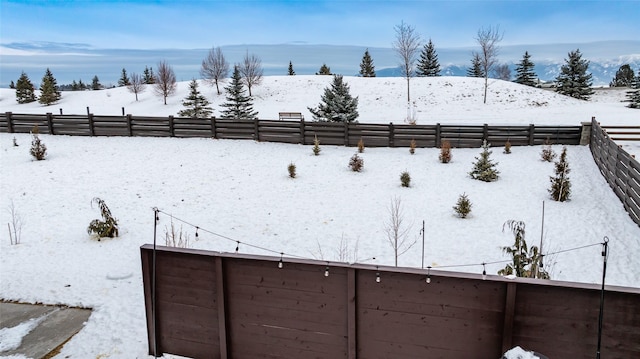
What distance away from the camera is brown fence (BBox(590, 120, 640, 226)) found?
1048 centimetres

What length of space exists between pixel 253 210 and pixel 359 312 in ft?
27.7

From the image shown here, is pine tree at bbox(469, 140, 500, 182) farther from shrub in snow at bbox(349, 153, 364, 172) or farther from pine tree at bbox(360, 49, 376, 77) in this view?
pine tree at bbox(360, 49, 376, 77)

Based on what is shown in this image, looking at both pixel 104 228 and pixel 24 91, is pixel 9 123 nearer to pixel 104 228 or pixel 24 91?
pixel 104 228

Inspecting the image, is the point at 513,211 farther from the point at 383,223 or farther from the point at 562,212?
the point at 383,223

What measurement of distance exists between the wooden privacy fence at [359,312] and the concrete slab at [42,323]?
1.63 metres

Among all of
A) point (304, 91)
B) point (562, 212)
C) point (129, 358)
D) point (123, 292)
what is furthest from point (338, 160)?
point (304, 91)

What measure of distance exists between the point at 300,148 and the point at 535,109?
84.2 feet

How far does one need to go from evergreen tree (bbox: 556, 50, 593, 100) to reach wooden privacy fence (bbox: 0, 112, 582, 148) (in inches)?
1272

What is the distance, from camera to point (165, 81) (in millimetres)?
47062

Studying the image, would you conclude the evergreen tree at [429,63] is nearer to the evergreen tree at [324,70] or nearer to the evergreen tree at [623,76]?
the evergreen tree at [324,70]

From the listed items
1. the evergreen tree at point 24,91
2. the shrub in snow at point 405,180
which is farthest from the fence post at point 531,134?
the evergreen tree at point 24,91

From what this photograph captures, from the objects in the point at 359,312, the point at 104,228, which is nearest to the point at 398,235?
the point at 359,312

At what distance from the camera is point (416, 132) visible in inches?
793

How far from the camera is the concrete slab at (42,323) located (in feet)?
19.0
